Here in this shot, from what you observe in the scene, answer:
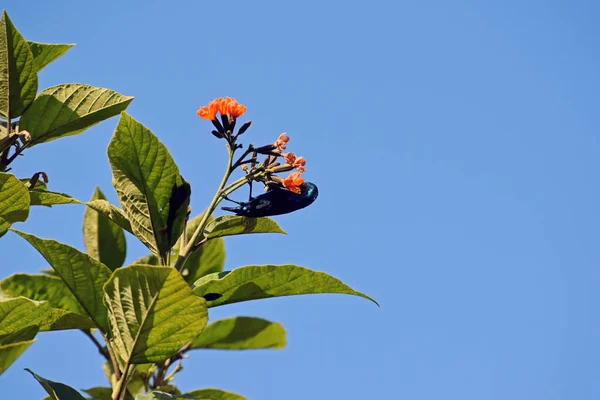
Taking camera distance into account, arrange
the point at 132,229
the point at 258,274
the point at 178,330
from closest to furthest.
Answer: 1. the point at 178,330
2. the point at 258,274
3. the point at 132,229

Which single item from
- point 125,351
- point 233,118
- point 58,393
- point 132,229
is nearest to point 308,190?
point 233,118

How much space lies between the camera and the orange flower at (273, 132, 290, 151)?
348 cm

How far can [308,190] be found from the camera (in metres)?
3.47

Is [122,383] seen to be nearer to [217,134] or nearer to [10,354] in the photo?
[217,134]

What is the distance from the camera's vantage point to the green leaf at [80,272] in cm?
311

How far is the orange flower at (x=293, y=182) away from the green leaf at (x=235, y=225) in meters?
0.22

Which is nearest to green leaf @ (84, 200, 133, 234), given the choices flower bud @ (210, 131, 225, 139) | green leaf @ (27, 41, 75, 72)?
flower bud @ (210, 131, 225, 139)

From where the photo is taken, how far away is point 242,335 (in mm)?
4996

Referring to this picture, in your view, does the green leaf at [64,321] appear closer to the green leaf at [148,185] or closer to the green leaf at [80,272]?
the green leaf at [80,272]

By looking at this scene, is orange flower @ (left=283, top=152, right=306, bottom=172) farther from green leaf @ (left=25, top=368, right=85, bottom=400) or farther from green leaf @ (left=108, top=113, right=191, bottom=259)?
green leaf @ (left=25, top=368, right=85, bottom=400)

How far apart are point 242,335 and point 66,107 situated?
2037mm

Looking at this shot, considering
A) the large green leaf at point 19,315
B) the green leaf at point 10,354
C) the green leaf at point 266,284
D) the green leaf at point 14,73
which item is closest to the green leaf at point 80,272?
the large green leaf at point 19,315

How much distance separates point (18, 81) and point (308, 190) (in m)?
1.40

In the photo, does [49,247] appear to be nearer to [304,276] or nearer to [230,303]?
[230,303]
